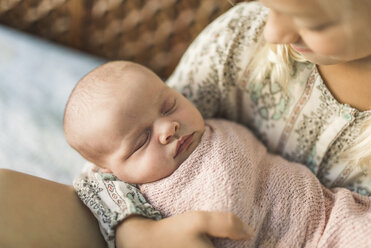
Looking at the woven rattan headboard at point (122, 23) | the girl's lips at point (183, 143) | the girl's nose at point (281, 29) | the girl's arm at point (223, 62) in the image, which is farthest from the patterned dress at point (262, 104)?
the woven rattan headboard at point (122, 23)

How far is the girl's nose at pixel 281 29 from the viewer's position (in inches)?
21.6

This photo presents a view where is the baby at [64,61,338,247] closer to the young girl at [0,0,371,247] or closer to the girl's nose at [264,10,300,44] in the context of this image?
the young girl at [0,0,371,247]

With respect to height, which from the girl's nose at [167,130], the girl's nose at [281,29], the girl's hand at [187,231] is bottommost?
the girl's hand at [187,231]

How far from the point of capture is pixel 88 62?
1408 mm

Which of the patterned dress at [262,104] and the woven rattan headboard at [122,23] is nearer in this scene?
the patterned dress at [262,104]

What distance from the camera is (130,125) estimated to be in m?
0.78

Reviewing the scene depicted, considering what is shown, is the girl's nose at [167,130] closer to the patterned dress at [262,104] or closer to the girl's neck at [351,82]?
the patterned dress at [262,104]

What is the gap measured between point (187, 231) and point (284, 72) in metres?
0.43

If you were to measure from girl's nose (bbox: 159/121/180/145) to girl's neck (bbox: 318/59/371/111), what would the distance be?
34cm

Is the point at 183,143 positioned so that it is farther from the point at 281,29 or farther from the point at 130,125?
the point at 281,29

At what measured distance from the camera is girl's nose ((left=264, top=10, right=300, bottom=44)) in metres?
0.55

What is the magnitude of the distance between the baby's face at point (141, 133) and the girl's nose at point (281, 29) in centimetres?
29

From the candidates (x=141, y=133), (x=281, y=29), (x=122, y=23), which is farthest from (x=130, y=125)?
(x=122, y=23)

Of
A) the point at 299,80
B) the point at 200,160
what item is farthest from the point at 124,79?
the point at 299,80
